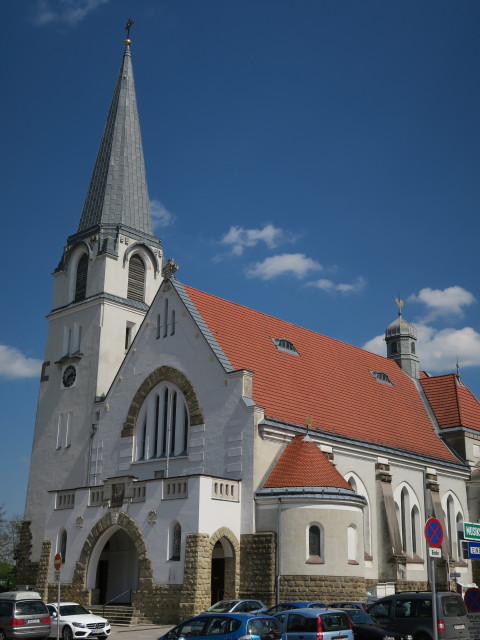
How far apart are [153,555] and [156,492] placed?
2.42m

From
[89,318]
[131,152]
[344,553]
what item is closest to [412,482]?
[344,553]

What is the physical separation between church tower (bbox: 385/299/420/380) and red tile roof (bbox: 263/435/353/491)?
20.1 metres

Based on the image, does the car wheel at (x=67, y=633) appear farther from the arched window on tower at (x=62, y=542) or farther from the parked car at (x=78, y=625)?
the arched window on tower at (x=62, y=542)

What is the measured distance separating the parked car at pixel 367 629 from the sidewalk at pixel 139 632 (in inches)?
298

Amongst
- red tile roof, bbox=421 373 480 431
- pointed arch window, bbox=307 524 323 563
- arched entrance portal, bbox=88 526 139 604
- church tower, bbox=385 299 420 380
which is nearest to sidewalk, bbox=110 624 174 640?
arched entrance portal, bbox=88 526 139 604

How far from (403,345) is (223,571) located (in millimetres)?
24690

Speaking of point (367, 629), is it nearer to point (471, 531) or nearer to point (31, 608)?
point (471, 531)

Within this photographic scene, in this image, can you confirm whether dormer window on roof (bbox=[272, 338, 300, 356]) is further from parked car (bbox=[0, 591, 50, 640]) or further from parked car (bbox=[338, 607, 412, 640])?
parked car (bbox=[338, 607, 412, 640])

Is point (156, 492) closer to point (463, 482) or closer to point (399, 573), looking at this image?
point (399, 573)

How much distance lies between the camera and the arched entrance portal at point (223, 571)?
3080 centimetres

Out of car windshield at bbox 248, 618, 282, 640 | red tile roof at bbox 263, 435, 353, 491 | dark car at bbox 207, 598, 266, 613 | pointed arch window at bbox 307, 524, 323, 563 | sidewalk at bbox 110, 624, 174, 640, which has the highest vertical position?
red tile roof at bbox 263, 435, 353, 491

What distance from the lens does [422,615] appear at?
2020 cm

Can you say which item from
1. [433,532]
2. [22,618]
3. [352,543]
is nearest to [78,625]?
[22,618]

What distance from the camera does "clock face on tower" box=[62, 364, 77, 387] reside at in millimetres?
42094
